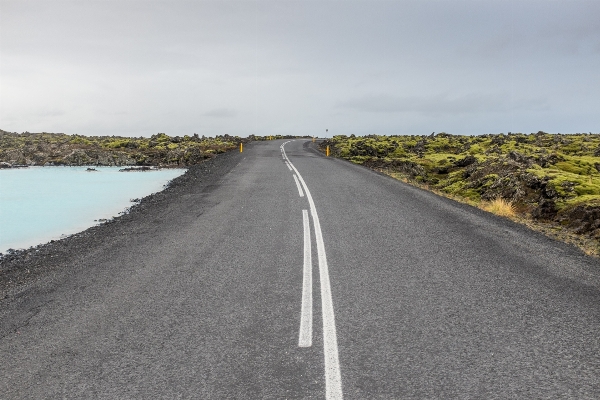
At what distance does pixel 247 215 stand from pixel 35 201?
19.8 m

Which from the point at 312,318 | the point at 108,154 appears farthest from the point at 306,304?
the point at 108,154

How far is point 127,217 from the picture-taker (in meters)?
13.2

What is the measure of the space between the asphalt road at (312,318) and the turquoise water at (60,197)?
917 cm

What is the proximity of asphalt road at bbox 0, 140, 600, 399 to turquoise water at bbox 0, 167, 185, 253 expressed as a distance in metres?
9.17

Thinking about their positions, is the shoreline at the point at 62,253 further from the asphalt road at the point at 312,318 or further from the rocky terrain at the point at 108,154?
the rocky terrain at the point at 108,154

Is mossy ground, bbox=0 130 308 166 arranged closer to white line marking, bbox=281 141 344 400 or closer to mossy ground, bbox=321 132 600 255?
mossy ground, bbox=321 132 600 255

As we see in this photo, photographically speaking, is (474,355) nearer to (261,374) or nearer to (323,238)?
(261,374)

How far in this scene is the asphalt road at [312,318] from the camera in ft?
12.5

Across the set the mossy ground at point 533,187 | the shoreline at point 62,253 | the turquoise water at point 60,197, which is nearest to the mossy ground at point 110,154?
the turquoise water at point 60,197

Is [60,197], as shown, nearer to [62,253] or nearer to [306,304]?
[62,253]

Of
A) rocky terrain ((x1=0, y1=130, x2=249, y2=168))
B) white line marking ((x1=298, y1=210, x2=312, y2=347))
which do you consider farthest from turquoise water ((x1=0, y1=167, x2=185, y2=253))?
white line marking ((x1=298, y1=210, x2=312, y2=347))

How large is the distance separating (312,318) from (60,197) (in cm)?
2492

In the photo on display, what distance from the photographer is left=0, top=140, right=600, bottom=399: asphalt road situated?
150 inches

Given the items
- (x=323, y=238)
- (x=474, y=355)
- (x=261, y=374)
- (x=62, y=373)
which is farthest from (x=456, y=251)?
(x=62, y=373)
